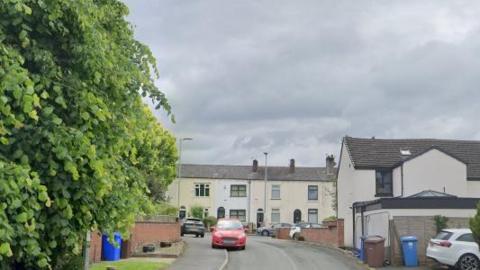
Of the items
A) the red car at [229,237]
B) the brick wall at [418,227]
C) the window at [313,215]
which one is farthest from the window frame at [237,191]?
the brick wall at [418,227]

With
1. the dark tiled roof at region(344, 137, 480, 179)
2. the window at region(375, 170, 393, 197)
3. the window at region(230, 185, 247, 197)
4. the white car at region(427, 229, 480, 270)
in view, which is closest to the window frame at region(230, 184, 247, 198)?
the window at region(230, 185, 247, 197)

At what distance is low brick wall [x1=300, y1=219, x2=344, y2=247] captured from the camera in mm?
35000

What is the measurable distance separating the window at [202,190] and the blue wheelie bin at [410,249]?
5334 cm

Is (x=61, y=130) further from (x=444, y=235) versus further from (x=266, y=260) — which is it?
(x=266, y=260)

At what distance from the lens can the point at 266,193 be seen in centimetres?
7600

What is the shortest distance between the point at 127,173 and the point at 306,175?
71.0m

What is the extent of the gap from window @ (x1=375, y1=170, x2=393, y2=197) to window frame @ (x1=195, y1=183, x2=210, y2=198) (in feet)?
128

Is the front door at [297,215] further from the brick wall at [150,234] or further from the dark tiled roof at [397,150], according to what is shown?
the brick wall at [150,234]

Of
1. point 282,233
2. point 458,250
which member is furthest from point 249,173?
point 458,250

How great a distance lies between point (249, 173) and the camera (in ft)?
257

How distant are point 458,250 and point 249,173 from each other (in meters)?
57.3

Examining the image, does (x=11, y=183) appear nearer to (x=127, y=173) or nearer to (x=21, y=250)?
(x=21, y=250)

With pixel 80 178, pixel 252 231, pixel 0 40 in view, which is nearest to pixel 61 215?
pixel 80 178

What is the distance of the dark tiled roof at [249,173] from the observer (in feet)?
253
